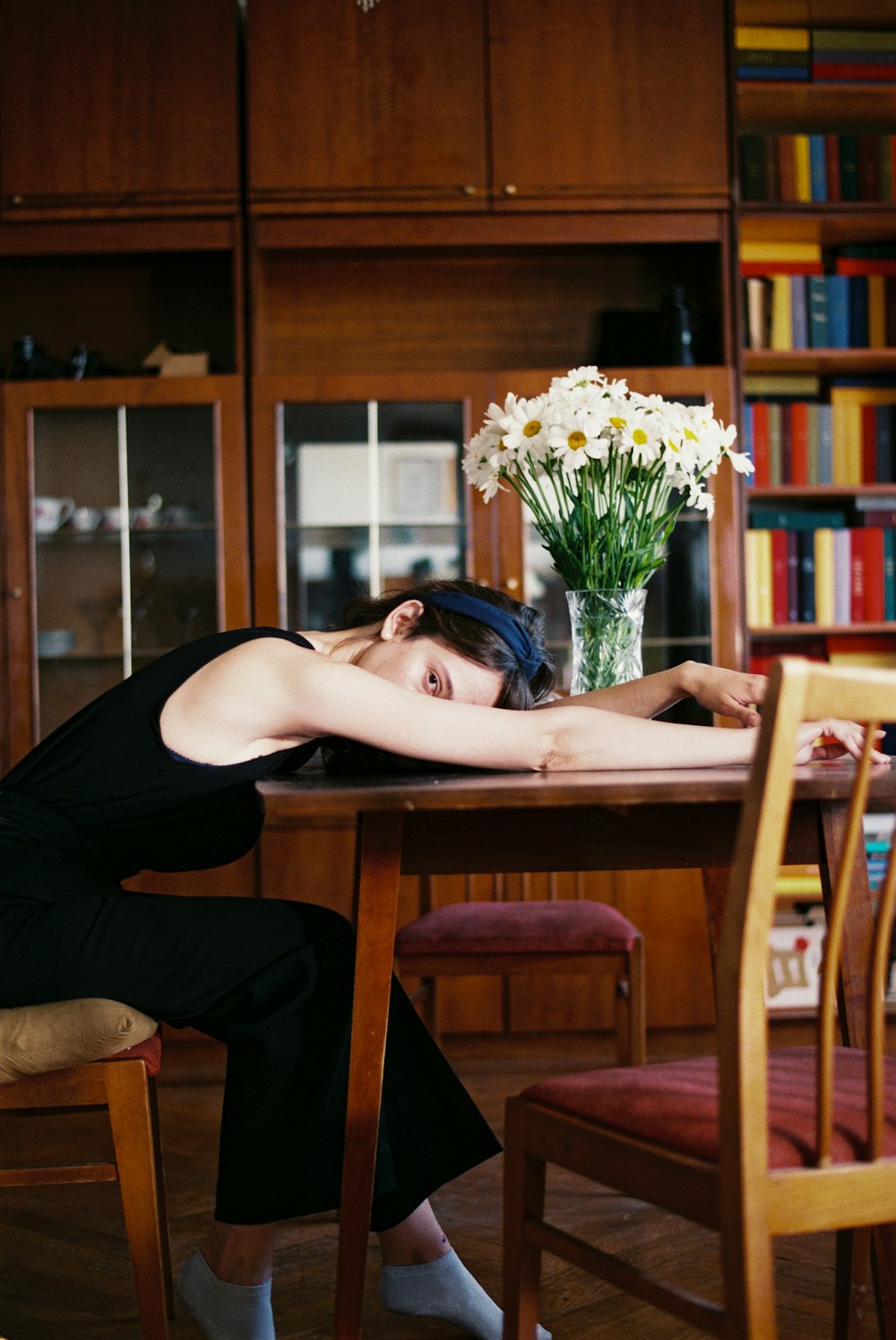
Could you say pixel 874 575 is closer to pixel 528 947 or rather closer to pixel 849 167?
pixel 849 167

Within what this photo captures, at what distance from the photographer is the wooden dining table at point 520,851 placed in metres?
1.28

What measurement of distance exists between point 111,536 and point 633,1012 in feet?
6.06

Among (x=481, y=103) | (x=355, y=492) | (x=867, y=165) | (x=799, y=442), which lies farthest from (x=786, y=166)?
(x=355, y=492)

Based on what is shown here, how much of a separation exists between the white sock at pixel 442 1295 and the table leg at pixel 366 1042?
13 cm

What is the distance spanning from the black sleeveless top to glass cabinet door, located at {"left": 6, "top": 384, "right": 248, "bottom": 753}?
1702 mm

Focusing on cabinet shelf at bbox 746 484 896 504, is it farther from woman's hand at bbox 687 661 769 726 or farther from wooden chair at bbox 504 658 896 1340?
wooden chair at bbox 504 658 896 1340

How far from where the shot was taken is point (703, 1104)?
1022 mm

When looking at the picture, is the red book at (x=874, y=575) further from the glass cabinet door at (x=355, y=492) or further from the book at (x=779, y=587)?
the glass cabinet door at (x=355, y=492)

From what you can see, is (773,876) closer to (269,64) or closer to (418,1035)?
(418,1035)

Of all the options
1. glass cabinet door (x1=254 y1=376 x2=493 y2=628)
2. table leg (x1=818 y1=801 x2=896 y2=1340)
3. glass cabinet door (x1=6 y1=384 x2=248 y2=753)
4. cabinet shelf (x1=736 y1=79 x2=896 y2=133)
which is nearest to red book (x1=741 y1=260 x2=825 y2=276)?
cabinet shelf (x1=736 y1=79 x2=896 y2=133)

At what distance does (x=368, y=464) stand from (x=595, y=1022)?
1527mm

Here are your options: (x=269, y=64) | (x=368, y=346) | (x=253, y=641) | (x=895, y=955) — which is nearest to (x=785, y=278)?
(x=368, y=346)

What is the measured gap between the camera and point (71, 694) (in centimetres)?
329

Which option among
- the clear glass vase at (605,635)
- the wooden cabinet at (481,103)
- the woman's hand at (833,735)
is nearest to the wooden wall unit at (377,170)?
the wooden cabinet at (481,103)
